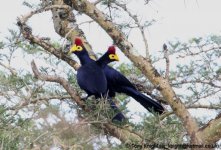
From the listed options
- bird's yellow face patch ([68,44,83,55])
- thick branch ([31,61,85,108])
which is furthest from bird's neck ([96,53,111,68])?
thick branch ([31,61,85,108])

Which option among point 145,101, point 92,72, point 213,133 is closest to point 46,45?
point 92,72

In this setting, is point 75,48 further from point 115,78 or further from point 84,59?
point 115,78

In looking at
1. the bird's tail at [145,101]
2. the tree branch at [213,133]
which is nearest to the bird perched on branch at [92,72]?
the bird's tail at [145,101]

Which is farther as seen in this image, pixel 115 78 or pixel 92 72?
pixel 115 78

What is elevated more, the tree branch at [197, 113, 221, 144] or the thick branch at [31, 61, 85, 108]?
the thick branch at [31, 61, 85, 108]

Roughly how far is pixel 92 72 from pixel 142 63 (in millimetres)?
310

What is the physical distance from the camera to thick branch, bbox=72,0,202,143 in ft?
7.55

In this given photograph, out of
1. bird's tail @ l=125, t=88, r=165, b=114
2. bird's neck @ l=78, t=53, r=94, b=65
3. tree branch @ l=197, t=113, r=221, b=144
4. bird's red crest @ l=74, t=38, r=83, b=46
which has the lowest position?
tree branch @ l=197, t=113, r=221, b=144

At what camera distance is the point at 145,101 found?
8.96 ft

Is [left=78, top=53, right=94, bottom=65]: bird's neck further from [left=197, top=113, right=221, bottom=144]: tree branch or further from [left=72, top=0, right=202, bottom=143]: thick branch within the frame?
[left=197, top=113, right=221, bottom=144]: tree branch

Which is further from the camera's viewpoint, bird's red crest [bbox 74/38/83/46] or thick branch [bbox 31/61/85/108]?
bird's red crest [bbox 74/38/83/46]

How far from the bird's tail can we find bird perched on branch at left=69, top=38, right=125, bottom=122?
22cm

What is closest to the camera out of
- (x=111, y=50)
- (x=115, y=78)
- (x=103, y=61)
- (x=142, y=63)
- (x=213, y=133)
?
(x=213, y=133)

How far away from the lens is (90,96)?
2512 mm
